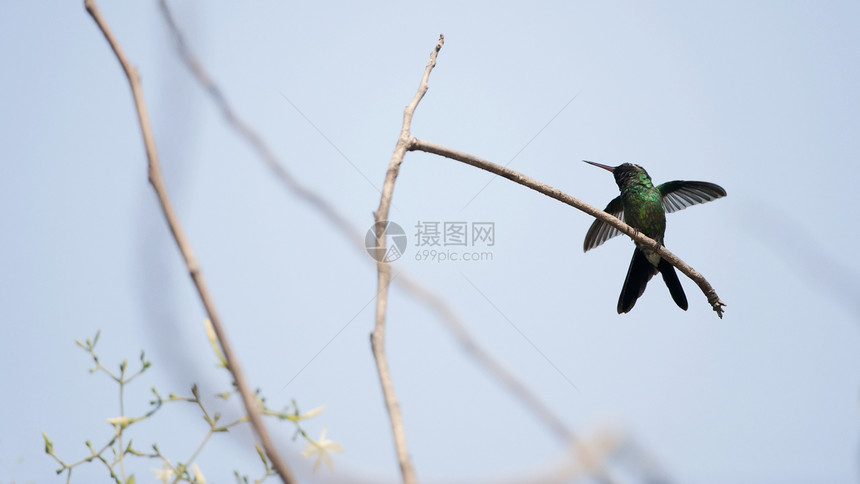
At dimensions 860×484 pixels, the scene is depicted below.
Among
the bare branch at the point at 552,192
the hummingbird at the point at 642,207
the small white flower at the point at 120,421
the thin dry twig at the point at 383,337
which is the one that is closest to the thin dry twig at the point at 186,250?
the thin dry twig at the point at 383,337

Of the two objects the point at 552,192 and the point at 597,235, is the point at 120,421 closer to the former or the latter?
the point at 552,192

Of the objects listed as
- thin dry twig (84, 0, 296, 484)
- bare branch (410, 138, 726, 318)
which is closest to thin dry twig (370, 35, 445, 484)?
thin dry twig (84, 0, 296, 484)

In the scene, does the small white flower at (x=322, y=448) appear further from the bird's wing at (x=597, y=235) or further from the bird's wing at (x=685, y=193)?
the bird's wing at (x=685, y=193)

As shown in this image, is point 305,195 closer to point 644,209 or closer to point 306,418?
point 306,418

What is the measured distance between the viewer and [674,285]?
4.89 meters

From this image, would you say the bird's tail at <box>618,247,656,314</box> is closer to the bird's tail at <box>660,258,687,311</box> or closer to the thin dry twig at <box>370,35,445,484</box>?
the bird's tail at <box>660,258,687,311</box>

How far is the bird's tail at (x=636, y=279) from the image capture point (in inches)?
193

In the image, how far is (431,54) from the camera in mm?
1600

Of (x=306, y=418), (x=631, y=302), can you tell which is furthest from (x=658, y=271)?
(x=306, y=418)

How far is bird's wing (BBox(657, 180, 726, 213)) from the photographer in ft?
18.1

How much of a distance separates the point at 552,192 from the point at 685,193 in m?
4.17

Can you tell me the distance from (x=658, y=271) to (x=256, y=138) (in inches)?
178

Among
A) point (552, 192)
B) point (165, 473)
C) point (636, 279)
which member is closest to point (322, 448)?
point (165, 473)

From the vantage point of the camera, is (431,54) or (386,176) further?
(431,54)
